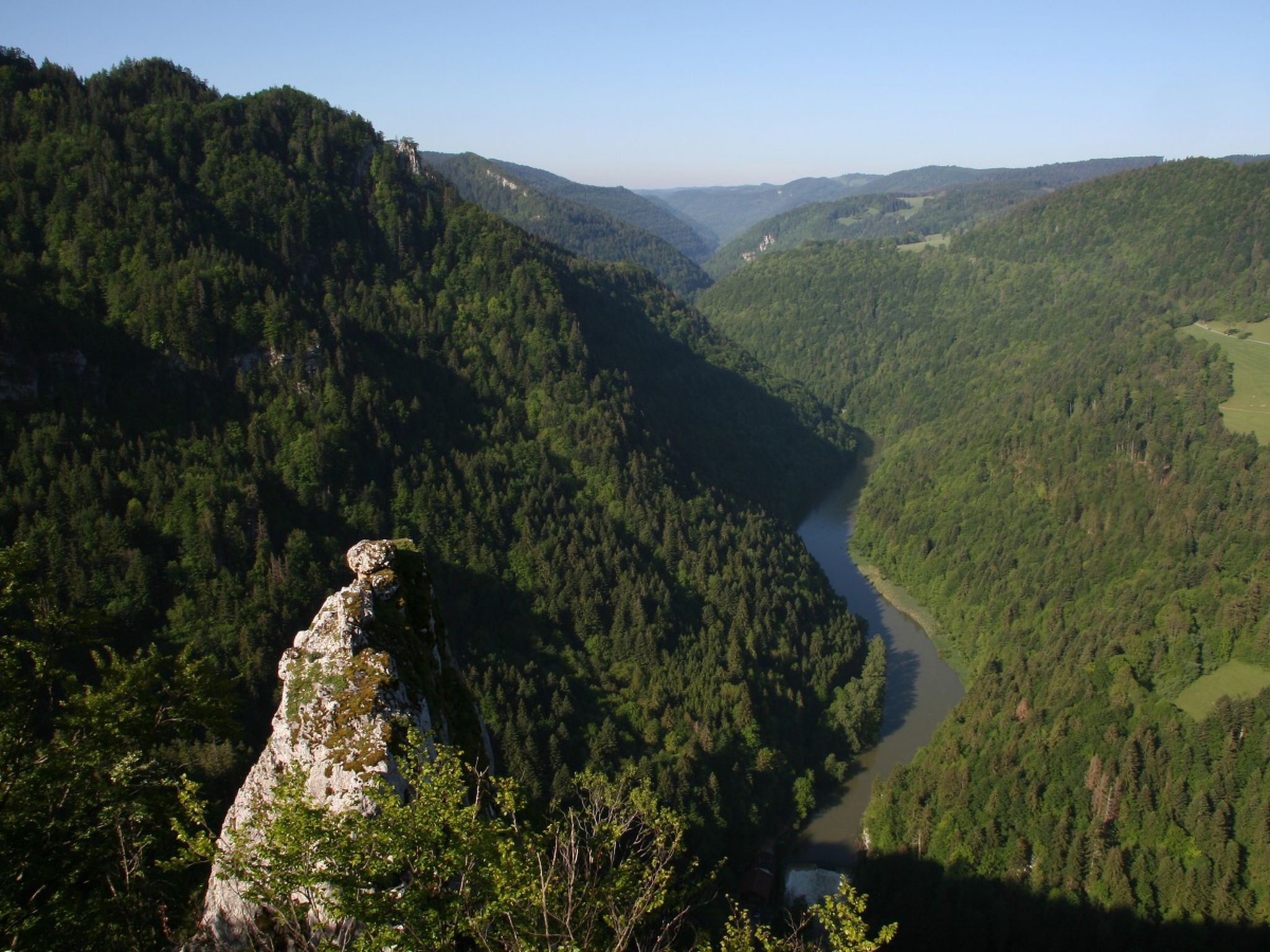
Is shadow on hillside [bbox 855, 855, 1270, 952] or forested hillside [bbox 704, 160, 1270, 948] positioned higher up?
forested hillside [bbox 704, 160, 1270, 948]

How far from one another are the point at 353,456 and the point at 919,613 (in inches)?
2249

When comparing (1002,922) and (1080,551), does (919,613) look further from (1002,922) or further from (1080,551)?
(1002,922)

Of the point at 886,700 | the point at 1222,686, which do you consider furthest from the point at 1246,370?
the point at 886,700

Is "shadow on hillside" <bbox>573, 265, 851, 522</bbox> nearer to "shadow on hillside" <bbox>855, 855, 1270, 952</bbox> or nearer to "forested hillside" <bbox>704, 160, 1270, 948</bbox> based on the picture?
"forested hillside" <bbox>704, 160, 1270, 948</bbox>

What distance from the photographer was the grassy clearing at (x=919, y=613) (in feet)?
243

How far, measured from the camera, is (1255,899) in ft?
130

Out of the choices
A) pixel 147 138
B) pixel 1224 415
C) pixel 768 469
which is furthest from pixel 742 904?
pixel 1224 415

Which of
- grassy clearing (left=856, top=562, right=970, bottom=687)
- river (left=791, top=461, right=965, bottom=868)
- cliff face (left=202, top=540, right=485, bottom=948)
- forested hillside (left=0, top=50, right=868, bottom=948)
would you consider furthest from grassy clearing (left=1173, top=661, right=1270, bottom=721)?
cliff face (left=202, top=540, right=485, bottom=948)

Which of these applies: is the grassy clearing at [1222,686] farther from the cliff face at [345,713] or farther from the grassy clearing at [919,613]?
the cliff face at [345,713]

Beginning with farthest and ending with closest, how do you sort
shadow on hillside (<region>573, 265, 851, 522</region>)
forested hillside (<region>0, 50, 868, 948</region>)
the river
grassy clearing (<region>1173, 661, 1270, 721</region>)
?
1. shadow on hillside (<region>573, 265, 851, 522</region>)
2. grassy clearing (<region>1173, 661, 1270, 721</region>)
3. the river
4. forested hillside (<region>0, 50, 868, 948</region>)

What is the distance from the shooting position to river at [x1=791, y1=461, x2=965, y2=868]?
52250 mm

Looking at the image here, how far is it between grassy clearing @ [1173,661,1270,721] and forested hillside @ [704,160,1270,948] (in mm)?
773

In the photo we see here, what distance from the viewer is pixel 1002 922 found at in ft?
138

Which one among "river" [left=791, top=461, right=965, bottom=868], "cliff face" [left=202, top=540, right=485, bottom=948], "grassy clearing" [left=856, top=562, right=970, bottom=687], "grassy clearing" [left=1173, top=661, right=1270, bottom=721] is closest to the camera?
"cliff face" [left=202, top=540, right=485, bottom=948]
